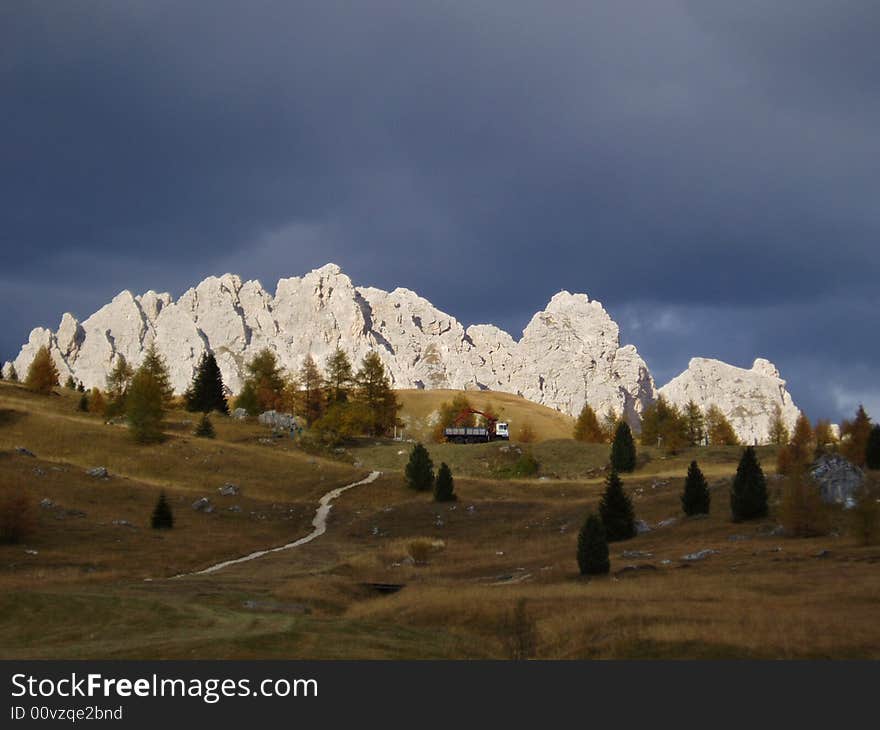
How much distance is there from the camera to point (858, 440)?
64062 mm

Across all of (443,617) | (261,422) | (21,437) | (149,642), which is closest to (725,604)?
(443,617)

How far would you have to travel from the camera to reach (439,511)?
61.0 meters

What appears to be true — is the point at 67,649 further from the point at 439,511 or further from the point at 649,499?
the point at 649,499

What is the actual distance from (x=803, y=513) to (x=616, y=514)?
434 inches

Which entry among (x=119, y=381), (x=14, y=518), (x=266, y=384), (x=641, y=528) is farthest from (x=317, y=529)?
(x=266, y=384)

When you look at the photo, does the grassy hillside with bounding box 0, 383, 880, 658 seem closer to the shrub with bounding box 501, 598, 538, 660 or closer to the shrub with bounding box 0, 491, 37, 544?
the shrub with bounding box 501, 598, 538, 660

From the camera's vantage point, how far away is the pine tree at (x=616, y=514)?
4534 cm

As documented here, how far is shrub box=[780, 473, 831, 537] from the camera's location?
38469mm

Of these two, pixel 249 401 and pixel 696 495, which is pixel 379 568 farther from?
pixel 249 401

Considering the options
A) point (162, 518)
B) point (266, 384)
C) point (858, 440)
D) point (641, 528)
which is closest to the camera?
point (641, 528)

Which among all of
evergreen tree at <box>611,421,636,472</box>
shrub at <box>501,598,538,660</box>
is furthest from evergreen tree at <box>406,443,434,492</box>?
shrub at <box>501,598,538,660</box>

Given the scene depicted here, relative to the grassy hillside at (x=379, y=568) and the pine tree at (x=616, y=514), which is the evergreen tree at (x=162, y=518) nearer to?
the grassy hillside at (x=379, y=568)

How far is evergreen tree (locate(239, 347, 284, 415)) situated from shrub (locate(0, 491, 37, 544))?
6843cm

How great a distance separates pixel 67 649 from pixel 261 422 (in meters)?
83.6
